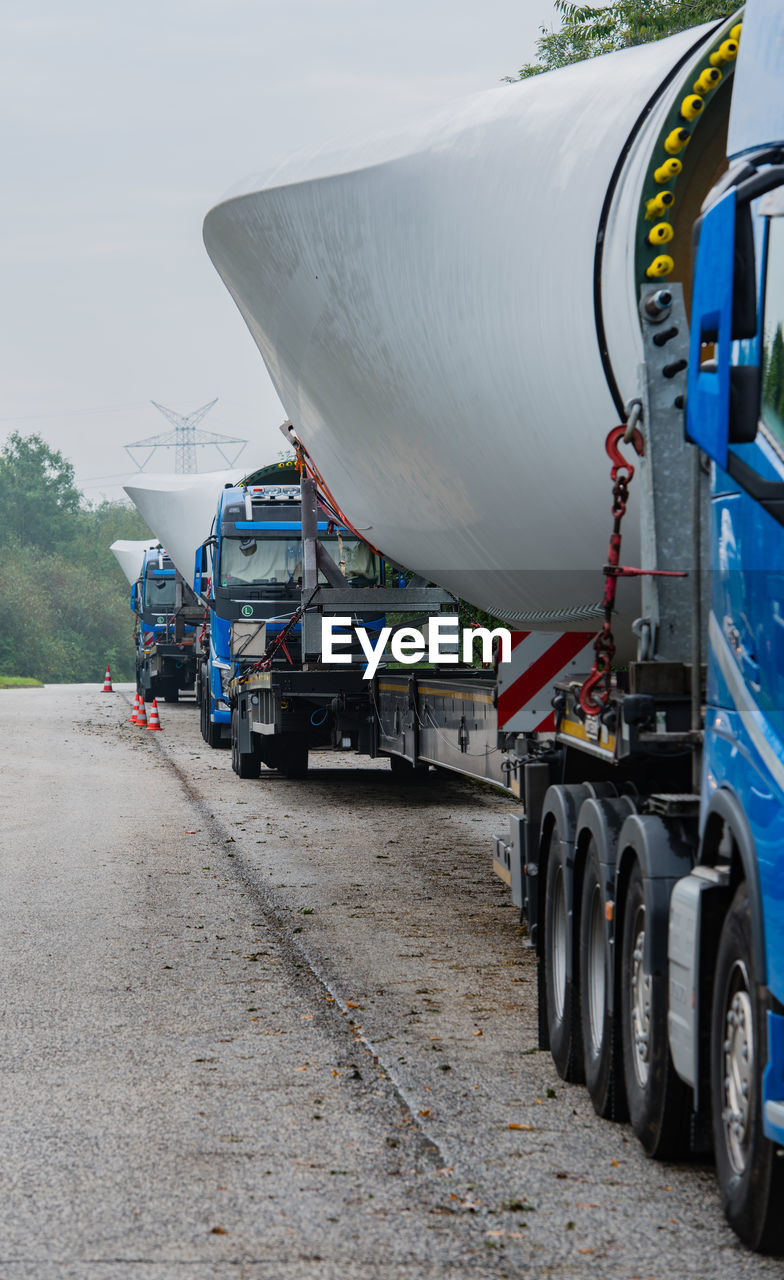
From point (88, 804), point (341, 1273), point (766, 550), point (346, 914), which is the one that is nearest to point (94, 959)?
point (346, 914)

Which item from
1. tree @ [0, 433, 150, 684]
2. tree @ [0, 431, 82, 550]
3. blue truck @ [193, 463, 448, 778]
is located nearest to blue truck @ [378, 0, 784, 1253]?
blue truck @ [193, 463, 448, 778]

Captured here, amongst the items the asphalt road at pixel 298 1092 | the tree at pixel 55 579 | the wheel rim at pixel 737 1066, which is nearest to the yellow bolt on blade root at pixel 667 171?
the wheel rim at pixel 737 1066

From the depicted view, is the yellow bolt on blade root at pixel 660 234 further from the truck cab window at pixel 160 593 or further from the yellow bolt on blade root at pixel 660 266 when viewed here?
the truck cab window at pixel 160 593

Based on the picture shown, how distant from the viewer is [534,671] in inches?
336

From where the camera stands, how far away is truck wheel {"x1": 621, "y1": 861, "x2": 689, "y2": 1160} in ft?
16.2

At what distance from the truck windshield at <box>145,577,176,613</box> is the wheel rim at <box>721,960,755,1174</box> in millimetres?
35443

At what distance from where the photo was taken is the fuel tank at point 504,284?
20.2 ft

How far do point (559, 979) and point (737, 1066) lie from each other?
6.98ft

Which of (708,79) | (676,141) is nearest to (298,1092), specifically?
(676,141)

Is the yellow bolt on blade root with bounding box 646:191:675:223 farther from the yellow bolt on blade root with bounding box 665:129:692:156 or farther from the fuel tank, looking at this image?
the yellow bolt on blade root with bounding box 665:129:692:156

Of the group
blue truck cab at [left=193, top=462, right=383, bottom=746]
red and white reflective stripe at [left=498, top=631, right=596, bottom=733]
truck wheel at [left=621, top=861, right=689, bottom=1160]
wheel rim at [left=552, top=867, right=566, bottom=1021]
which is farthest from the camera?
blue truck cab at [left=193, top=462, right=383, bottom=746]

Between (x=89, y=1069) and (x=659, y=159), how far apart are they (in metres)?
4.06

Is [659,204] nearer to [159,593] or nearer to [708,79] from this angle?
[708,79]

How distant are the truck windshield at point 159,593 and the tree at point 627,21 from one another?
17852 millimetres
